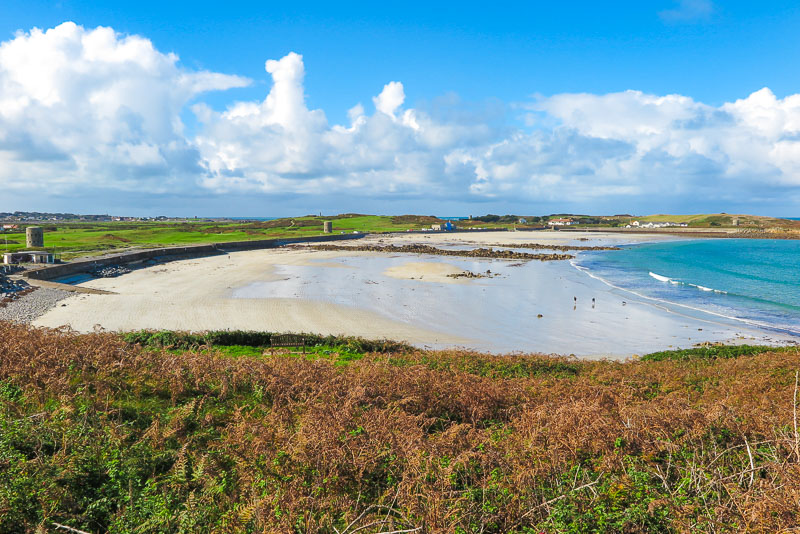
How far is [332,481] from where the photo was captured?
5680 millimetres

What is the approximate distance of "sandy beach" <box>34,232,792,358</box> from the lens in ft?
80.3

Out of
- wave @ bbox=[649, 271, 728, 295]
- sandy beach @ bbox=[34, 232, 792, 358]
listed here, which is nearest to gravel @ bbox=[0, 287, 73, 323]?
sandy beach @ bbox=[34, 232, 792, 358]

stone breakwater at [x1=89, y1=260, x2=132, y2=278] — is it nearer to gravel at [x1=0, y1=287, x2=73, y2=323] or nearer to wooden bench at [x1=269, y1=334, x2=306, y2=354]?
gravel at [x1=0, y1=287, x2=73, y2=323]

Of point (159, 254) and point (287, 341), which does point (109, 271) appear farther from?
point (287, 341)

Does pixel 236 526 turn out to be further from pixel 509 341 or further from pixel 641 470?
pixel 509 341

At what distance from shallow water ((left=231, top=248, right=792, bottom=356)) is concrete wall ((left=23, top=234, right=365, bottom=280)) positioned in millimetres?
17665

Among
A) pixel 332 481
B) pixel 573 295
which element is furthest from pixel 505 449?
pixel 573 295

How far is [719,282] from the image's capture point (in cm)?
4697

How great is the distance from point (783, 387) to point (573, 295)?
27.5 meters

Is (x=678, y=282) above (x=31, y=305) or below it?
below

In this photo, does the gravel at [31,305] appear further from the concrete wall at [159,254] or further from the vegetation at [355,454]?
the vegetation at [355,454]

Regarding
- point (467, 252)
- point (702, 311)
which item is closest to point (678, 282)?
point (702, 311)

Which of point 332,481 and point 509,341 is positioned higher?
point 332,481

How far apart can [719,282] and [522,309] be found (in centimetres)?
2877
